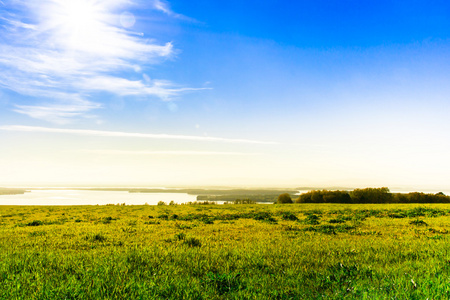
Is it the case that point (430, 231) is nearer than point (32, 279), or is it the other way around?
point (32, 279)

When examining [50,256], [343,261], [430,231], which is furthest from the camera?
[430,231]

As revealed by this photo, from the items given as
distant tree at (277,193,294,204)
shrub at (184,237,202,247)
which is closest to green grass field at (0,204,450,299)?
shrub at (184,237,202,247)

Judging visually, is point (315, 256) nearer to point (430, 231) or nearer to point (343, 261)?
point (343, 261)

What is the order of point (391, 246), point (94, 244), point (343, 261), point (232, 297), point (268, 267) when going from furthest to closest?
point (94, 244) → point (391, 246) → point (343, 261) → point (268, 267) → point (232, 297)

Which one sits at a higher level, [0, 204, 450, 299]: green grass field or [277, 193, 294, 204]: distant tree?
[0, 204, 450, 299]: green grass field

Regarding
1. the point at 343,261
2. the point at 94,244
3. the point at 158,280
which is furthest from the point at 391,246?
the point at 94,244

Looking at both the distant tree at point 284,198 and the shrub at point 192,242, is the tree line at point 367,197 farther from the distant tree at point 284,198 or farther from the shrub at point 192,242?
the shrub at point 192,242

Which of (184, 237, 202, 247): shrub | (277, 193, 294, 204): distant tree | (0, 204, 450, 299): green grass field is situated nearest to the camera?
(0, 204, 450, 299): green grass field

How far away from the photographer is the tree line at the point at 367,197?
286ft

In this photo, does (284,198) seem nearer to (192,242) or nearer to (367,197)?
(367,197)

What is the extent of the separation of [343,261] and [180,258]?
16.6ft

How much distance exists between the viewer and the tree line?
87062 millimetres

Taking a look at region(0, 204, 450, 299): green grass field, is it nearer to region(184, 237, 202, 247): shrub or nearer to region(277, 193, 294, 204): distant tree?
region(184, 237, 202, 247): shrub

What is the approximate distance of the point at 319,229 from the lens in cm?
1758
